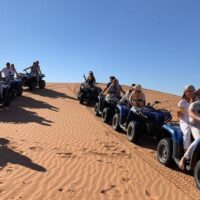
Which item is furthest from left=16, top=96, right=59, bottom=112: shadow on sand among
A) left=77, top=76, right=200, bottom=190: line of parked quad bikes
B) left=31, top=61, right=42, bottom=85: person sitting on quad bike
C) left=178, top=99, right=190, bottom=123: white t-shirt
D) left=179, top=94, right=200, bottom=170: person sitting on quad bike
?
left=179, top=94, right=200, bottom=170: person sitting on quad bike

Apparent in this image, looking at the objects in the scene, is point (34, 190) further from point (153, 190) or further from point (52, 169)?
point (153, 190)

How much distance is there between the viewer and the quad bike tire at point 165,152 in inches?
351

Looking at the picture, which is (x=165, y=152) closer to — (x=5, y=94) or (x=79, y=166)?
(x=79, y=166)

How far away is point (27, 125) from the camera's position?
13.6 m

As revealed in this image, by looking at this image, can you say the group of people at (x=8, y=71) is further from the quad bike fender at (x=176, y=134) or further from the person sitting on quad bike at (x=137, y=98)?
the quad bike fender at (x=176, y=134)

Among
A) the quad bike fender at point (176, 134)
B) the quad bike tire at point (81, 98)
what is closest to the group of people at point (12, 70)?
the quad bike tire at point (81, 98)

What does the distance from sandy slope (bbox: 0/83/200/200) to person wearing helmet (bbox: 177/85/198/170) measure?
596 mm

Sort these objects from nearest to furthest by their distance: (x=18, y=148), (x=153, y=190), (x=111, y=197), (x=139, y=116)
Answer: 1. (x=111, y=197)
2. (x=153, y=190)
3. (x=18, y=148)
4. (x=139, y=116)

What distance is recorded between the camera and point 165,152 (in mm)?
9242

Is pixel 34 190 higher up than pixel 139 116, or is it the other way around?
pixel 139 116

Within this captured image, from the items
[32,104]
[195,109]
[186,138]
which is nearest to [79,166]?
[186,138]

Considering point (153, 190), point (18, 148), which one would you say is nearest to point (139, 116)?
point (18, 148)

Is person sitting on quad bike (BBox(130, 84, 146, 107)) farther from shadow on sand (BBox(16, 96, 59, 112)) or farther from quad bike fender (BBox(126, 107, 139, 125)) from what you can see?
shadow on sand (BBox(16, 96, 59, 112))

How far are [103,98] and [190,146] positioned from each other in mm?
8233
